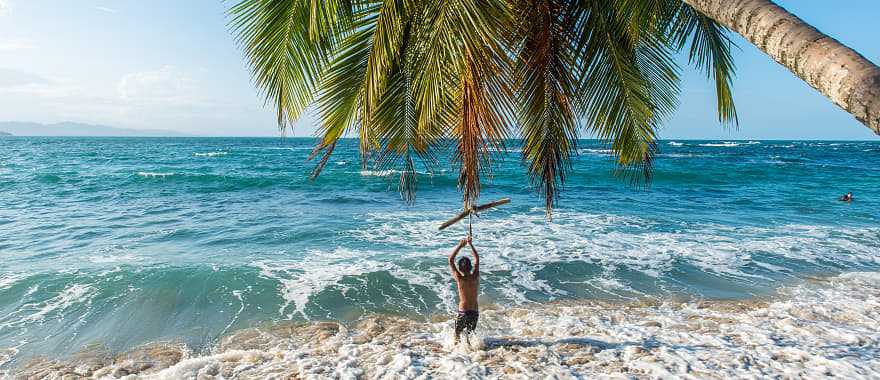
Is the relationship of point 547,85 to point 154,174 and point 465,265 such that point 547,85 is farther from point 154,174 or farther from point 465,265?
point 154,174

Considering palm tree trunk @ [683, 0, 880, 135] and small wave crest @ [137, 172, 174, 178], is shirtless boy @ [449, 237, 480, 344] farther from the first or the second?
small wave crest @ [137, 172, 174, 178]

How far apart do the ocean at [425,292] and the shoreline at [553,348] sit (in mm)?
32

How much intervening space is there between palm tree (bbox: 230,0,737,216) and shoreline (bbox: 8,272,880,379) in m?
2.26

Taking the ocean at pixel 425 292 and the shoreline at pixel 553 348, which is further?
the ocean at pixel 425 292

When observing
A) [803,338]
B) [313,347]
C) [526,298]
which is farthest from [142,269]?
[803,338]

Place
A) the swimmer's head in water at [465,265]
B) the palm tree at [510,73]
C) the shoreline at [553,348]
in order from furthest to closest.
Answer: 1. the swimmer's head in water at [465,265]
2. the shoreline at [553,348]
3. the palm tree at [510,73]

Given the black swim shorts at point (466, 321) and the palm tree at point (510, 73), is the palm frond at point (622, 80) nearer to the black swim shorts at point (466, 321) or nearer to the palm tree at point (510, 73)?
the palm tree at point (510, 73)

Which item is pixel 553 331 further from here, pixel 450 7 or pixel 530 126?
pixel 450 7

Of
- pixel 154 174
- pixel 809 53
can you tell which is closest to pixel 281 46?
pixel 809 53

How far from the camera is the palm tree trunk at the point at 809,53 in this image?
1.66 m

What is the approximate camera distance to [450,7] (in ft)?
10.1

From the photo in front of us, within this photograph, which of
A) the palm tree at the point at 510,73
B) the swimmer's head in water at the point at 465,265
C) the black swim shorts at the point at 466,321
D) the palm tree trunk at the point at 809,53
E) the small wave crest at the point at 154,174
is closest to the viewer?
the palm tree trunk at the point at 809,53

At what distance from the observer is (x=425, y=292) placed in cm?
842

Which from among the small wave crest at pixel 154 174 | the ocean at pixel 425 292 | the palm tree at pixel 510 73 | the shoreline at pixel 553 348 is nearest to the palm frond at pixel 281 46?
the palm tree at pixel 510 73
